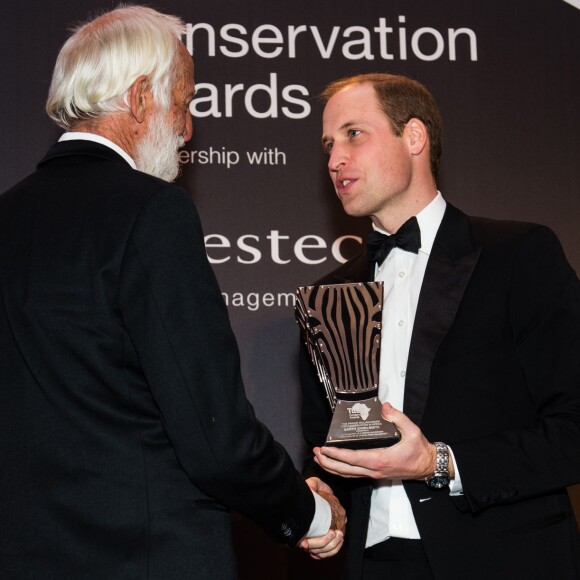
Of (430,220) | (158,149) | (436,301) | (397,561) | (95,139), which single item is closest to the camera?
(95,139)

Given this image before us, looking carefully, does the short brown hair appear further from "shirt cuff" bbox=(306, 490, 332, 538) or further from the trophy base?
"shirt cuff" bbox=(306, 490, 332, 538)

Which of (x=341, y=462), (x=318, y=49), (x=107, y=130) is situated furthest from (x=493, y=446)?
(x=318, y=49)

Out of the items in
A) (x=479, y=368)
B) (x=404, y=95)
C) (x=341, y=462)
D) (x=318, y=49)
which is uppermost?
(x=318, y=49)

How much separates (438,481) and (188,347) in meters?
0.91

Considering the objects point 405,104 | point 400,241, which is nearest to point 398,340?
point 400,241

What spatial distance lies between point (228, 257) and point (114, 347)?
5.78 feet

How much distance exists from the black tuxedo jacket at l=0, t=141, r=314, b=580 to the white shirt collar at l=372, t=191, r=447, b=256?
1.11 metres

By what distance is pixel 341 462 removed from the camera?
239 cm

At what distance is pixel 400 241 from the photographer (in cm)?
287

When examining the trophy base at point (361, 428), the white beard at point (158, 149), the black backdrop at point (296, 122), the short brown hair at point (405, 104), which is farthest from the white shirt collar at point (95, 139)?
the black backdrop at point (296, 122)

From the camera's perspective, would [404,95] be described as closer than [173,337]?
No

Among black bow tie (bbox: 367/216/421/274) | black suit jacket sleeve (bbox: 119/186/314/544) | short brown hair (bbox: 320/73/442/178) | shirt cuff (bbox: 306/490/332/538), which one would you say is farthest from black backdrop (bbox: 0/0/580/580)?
black suit jacket sleeve (bbox: 119/186/314/544)

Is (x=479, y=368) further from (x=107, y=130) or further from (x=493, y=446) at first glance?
(x=107, y=130)

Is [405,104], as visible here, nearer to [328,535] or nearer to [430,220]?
[430,220]
